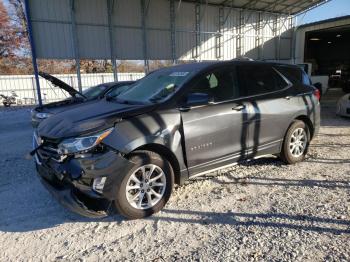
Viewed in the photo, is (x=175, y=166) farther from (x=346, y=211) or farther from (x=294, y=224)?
(x=346, y=211)

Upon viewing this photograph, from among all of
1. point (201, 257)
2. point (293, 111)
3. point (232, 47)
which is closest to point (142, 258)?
point (201, 257)

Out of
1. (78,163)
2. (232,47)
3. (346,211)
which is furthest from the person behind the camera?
(232,47)

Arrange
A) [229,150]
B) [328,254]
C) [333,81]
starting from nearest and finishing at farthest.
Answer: [328,254], [229,150], [333,81]

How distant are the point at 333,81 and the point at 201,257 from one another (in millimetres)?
30078

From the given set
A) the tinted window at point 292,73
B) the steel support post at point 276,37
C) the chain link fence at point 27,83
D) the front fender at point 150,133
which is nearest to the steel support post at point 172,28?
the chain link fence at point 27,83

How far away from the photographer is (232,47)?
23469 mm

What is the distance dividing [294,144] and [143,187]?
3.05 meters

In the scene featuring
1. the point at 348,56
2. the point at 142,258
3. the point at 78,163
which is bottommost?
the point at 142,258

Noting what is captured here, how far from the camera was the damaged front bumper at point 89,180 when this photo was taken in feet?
10.8

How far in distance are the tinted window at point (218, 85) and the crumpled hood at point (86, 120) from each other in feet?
2.69

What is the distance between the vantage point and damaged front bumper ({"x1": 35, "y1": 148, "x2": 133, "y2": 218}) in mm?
3305

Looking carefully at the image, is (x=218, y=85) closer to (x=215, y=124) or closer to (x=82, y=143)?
(x=215, y=124)

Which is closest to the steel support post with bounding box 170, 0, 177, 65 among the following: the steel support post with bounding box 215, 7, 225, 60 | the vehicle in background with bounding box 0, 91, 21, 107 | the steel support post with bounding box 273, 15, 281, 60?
the steel support post with bounding box 215, 7, 225, 60

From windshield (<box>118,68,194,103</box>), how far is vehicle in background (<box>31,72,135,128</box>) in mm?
2356
